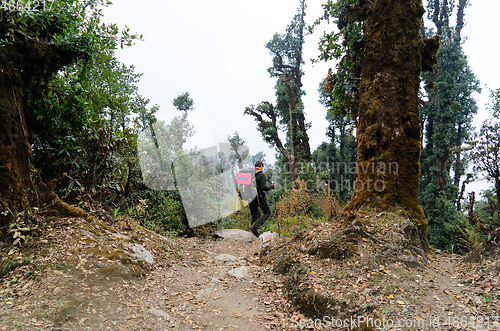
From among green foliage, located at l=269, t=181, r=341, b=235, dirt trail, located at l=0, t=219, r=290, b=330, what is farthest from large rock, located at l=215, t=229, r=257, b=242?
dirt trail, located at l=0, t=219, r=290, b=330

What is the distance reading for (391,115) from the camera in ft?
16.4

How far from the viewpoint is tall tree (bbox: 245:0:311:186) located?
19281 millimetres

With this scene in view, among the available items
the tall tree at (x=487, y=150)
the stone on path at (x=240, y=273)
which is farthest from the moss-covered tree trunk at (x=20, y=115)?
the tall tree at (x=487, y=150)

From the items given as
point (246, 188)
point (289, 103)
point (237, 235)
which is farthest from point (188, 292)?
point (289, 103)

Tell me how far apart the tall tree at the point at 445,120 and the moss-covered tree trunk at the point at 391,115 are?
1385 cm

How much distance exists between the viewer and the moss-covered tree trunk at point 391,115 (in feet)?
15.8

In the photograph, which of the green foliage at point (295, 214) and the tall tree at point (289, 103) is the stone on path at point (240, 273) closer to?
the green foliage at point (295, 214)

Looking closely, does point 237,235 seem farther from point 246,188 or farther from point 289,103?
point 289,103

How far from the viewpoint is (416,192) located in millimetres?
4832

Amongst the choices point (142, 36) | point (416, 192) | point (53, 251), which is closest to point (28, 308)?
point (53, 251)

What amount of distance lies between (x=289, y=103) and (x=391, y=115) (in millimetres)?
15276

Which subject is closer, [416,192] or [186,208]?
[416,192]

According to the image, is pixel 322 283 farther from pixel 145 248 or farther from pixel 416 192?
pixel 145 248

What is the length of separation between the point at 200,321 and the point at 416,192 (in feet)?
13.9
